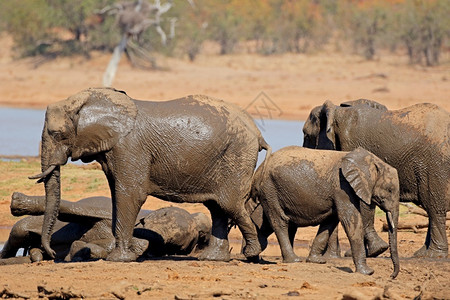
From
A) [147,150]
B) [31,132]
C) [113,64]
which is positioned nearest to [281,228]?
[147,150]

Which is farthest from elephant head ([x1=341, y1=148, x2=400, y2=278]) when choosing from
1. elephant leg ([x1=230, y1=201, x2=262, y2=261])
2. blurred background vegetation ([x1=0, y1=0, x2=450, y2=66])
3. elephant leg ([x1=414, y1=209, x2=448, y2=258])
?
blurred background vegetation ([x1=0, y1=0, x2=450, y2=66])

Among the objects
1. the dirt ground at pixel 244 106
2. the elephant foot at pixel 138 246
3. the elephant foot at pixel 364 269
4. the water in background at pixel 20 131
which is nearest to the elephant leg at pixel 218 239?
the dirt ground at pixel 244 106

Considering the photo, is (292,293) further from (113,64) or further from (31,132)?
(113,64)

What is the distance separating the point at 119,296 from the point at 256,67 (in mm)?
24944

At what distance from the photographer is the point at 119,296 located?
273 inches

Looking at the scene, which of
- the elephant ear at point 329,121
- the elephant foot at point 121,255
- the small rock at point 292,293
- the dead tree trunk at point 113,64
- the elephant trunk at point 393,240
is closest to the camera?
the small rock at point 292,293

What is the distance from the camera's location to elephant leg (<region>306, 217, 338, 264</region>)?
8625mm

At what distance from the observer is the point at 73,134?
8359mm

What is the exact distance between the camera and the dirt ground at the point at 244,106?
7.17 metres

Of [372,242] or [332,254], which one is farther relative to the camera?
[332,254]

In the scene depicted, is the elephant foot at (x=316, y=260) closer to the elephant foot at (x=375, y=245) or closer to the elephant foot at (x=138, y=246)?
the elephant foot at (x=375, y=245)

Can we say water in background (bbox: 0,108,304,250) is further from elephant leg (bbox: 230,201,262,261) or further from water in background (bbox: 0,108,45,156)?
elephant leg (bbox: 230,201,262,261)

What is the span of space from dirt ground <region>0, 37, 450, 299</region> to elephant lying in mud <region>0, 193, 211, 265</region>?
0.40 m

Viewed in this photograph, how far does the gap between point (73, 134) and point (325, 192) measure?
2379 millimetres
